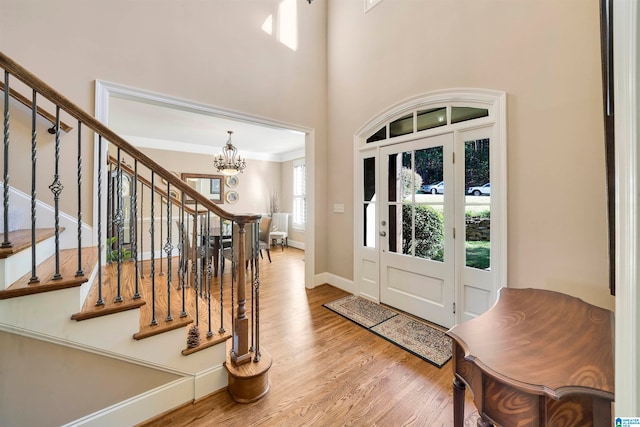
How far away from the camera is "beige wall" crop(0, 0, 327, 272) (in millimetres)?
1995

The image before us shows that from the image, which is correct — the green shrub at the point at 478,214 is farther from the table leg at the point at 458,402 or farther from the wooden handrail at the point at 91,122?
the wooden handrail at the point at 91,122

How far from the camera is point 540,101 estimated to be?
1.90 m

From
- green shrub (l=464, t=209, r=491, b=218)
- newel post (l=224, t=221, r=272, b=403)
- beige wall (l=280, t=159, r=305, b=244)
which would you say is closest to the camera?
newel post (l=224, t=221, r=272, b=403)

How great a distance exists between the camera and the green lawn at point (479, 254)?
222cm

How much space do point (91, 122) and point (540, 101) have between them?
2.96 m

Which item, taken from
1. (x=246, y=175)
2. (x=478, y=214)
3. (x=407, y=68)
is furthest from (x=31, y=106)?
(x=246, y=175)

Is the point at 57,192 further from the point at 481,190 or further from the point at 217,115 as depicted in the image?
the point at 481,190

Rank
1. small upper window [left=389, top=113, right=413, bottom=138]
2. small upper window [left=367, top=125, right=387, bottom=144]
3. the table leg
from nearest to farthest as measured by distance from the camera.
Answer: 1. the table leg
2. small upper window [left=389, top=113, right=413, bottom=138]
3. small upper window [left=367, top=125, right=387, bottom=144]

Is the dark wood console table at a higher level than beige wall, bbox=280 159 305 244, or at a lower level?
lower

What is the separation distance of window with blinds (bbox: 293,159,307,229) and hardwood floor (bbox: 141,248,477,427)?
4677 millimetres

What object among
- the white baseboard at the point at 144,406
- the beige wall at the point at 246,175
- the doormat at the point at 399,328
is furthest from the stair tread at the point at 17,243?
the beige wall at the point at 246,175

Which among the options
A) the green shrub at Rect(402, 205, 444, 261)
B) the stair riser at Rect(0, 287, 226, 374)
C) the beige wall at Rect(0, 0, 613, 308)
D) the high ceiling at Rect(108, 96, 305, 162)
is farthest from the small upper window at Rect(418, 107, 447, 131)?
the stair riser at Rect(0, 287, 226, 374)

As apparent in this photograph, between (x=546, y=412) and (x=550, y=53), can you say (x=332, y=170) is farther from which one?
(x=546, y=412)

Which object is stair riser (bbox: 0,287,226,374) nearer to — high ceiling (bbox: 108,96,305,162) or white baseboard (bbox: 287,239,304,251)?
high ceiling (bbox: 108,96,305,162)
